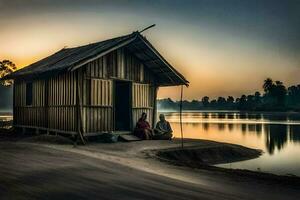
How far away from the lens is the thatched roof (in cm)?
1802

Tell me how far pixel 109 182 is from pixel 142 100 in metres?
13.7

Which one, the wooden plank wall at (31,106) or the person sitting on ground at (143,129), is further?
the wooden plank wall at (31,106)

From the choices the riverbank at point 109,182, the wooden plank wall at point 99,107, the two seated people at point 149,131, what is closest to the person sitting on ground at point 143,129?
the two seated people at point 149,131

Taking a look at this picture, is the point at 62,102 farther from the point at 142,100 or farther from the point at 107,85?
the point at 142,100

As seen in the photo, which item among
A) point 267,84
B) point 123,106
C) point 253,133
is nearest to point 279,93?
point 267,84

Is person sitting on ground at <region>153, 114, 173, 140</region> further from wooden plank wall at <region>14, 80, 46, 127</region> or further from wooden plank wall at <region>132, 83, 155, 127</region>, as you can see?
wooden plank wall at <region>14, 80, 46, 127</region>

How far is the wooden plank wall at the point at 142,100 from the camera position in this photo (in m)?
21.1

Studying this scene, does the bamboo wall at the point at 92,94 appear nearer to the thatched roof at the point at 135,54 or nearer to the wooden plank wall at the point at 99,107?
the wooden plank wall at the point at 99,107

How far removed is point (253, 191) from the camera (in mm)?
8414

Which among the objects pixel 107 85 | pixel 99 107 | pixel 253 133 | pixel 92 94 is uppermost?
pixel 107 85

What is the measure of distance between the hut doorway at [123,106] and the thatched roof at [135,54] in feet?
6.54

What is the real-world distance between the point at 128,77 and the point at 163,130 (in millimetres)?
3728

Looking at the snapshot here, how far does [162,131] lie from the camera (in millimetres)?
20859

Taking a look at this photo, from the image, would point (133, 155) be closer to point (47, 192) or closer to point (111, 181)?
point (111, 181)
